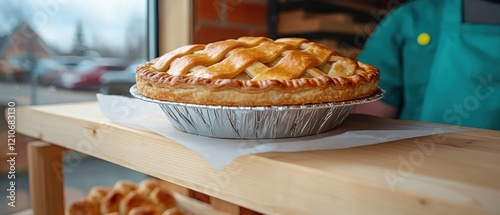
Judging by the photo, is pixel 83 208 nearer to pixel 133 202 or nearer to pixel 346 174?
pixel 133 202

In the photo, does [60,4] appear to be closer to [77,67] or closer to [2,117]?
[77,67]

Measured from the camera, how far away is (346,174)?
0.37 meters

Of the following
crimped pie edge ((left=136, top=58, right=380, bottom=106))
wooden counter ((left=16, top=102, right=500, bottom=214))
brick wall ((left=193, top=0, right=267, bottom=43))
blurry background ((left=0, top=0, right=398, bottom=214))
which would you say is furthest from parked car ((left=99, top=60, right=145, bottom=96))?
crimped pie edge ((left=136, top=58, right=380, bottom=106))

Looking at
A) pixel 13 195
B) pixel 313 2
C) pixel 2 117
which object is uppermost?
pixel 313 2

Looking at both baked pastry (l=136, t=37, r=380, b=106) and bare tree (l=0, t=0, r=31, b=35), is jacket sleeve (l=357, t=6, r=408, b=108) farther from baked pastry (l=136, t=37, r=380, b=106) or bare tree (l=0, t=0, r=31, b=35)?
bare tree (l=0, t=0, r=31, b=35)

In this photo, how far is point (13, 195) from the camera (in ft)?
3.11

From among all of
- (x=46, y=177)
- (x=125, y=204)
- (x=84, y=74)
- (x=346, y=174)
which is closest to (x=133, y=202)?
(x=125, y=204)

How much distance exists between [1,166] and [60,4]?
396 millimetres

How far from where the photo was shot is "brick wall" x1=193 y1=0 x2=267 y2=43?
3.86ft

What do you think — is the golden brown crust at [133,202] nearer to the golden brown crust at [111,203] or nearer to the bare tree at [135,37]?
the golden brown crust at [111,203]

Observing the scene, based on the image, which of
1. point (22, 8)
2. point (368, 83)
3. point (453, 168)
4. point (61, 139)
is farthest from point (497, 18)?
point (22, 8)

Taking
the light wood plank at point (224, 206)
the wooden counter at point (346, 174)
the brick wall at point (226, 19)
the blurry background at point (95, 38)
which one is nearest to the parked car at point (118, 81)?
the blurry background at point (95, 38)

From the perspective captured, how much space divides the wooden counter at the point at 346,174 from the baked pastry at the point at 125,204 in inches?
12.5

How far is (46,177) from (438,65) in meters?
0.91
